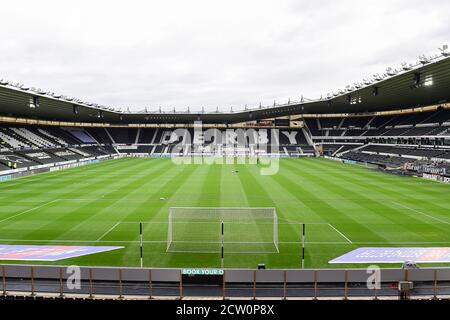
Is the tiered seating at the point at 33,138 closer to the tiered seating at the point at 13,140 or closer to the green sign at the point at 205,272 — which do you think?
the tiered seating at the point at 13,140

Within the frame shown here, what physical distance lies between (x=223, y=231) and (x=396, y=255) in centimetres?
903

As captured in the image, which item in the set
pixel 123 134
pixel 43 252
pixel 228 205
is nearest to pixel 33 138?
pixel 123 134

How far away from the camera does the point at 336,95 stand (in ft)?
211

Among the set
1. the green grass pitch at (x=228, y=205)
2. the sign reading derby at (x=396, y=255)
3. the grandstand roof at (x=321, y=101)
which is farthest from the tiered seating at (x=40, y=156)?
the sign reading derby at (x=396, y=255)

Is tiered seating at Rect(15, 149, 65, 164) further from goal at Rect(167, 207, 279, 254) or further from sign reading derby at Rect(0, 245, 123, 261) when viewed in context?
sign reading derby at Rect(0, 245, 123, 261)

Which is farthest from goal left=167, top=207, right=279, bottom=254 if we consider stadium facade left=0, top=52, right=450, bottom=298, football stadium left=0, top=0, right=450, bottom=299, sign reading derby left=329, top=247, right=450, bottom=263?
sign reading derby left=329, top=247, right=450, bottom=263

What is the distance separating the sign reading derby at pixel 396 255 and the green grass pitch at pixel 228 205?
0.69 m

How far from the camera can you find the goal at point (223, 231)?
715 inches

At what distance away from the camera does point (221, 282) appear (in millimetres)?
13312

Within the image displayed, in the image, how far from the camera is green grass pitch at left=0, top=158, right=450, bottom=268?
17516mm

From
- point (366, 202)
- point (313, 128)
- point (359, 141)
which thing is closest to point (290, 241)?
point (366, 202)

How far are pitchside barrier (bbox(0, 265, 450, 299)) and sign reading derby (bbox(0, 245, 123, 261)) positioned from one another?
310cm

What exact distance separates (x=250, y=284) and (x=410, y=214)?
55.3ft
